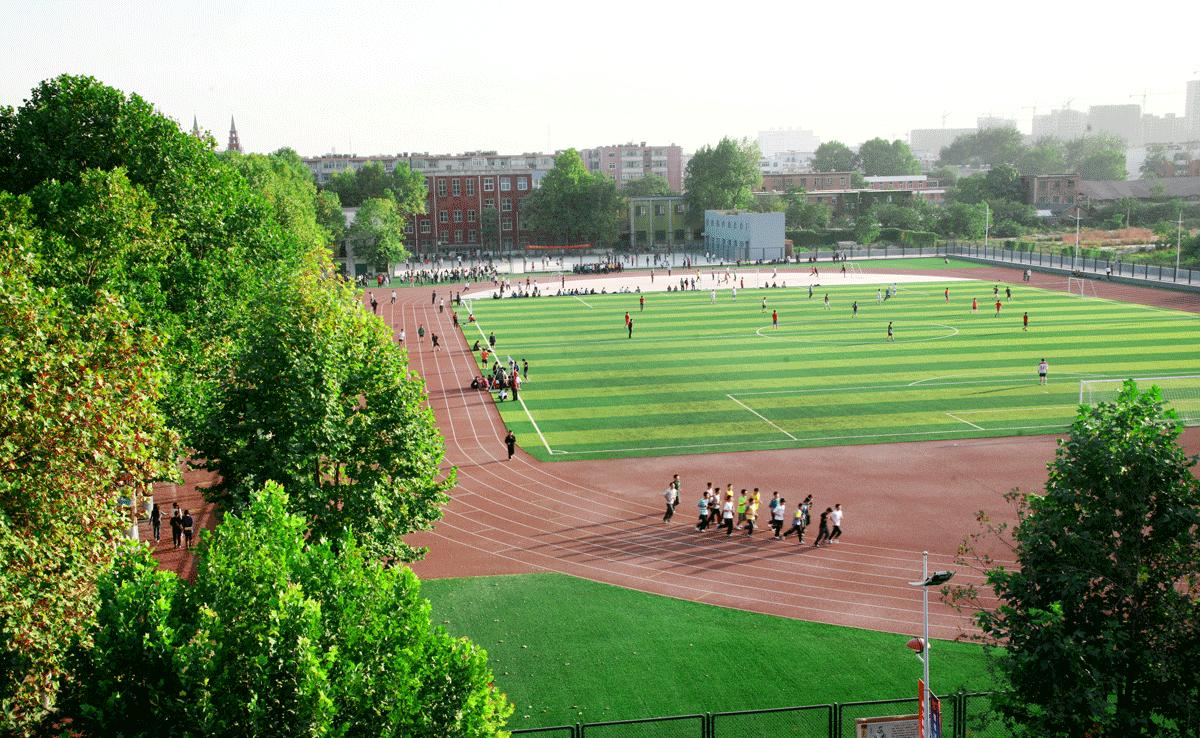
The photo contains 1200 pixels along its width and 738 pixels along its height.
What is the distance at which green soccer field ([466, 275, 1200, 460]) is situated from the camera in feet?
142

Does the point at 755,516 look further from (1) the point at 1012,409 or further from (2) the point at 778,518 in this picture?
(1) the point at 1012,409

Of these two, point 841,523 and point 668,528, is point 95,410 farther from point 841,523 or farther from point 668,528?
point 841,523

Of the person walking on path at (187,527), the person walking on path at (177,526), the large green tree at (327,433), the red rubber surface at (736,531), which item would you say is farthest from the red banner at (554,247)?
the large green tree at (327,433)

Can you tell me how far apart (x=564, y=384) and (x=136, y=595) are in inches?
1646

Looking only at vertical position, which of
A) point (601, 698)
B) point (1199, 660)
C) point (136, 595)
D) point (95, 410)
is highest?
point (95, 410)

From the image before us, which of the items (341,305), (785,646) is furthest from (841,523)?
(341,305)

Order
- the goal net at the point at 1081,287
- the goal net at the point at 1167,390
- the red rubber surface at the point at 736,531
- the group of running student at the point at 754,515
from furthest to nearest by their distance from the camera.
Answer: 1. the goal net at the point at 1081,287
2. the goal net at the point at 1167,390
3. the group of running student at the point at 754,515
4. the red rubber surface at the point at 736,531

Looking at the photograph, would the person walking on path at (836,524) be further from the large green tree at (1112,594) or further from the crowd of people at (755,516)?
the large green tree at (1112,594)

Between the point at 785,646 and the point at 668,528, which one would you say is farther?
the point at 668,528

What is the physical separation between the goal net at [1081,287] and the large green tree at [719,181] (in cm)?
6202

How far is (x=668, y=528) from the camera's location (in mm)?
31781

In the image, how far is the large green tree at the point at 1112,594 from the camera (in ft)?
42.5

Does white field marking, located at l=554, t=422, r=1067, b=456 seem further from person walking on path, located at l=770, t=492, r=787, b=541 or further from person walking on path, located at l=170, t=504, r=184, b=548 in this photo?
person walking on path, located at l=170, t=504, r=184, b=548

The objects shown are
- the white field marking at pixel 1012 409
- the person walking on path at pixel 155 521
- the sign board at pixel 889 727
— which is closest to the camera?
the sign board at pixel 889 727
